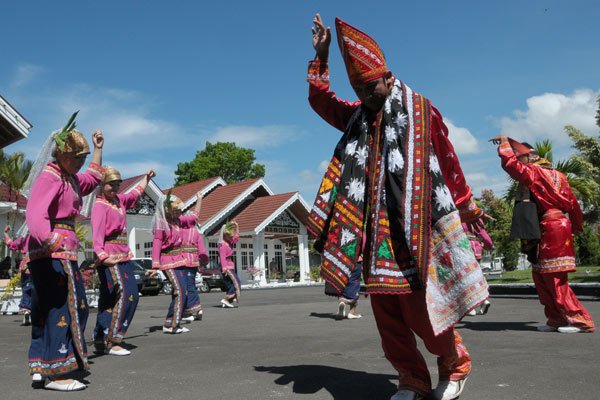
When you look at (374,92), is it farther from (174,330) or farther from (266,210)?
(266,210)

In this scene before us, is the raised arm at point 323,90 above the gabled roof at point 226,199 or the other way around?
the other way around

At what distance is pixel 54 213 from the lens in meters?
4.36

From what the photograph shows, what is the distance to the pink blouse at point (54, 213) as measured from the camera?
402cm

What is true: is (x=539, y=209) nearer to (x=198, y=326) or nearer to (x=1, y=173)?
(x=198, y=326)

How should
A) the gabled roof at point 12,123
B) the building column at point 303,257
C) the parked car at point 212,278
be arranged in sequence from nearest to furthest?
the gabled roof at point 12,123 → the parked car at point 212,278 → the building column at point 303,257

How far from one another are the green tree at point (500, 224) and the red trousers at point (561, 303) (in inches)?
784

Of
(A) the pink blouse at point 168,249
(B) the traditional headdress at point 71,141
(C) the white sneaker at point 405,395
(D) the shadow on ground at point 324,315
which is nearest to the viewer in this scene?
(C) the white sneaker at point 405,395

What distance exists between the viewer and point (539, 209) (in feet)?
21.1

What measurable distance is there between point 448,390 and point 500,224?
27.1m

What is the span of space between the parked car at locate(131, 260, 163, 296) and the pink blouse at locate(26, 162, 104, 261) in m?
18.5

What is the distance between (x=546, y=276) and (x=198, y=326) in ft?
17.4

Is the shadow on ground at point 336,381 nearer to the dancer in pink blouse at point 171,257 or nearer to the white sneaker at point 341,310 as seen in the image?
the dancer in pink blouse at point 171,257

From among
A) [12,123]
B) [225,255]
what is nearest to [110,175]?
[225,255]

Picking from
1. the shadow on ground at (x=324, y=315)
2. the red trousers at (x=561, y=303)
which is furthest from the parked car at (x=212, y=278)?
the red trousers at (x=561, y=303)
